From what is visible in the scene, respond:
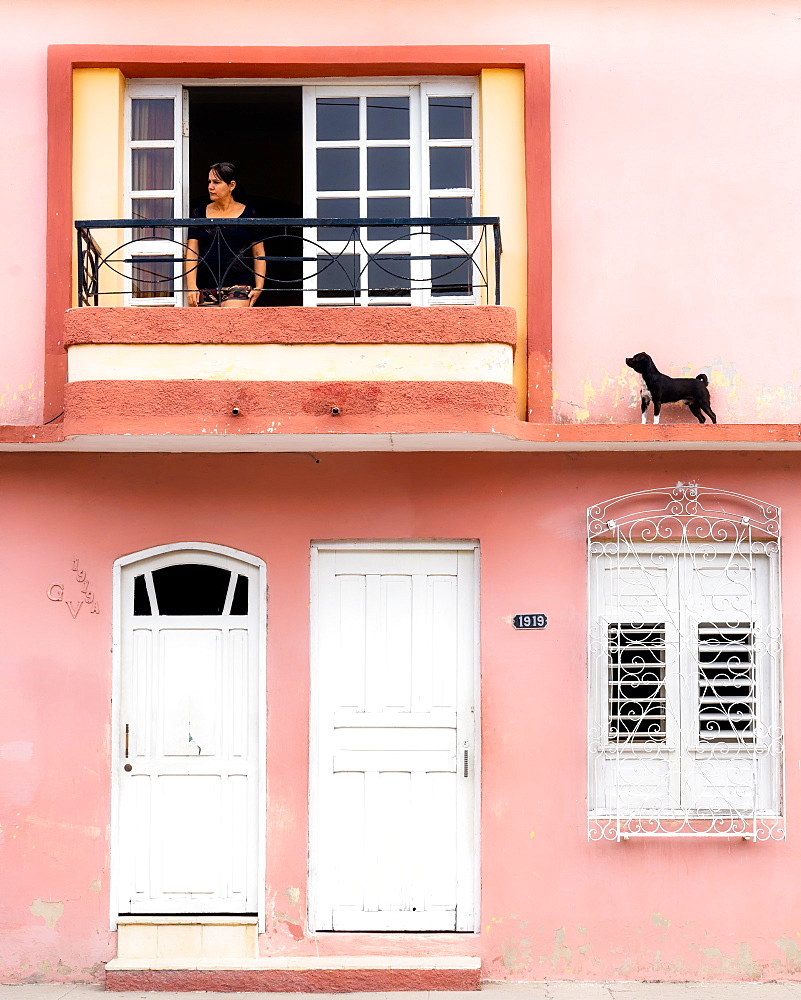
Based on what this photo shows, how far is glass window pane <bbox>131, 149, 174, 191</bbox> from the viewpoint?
7312mm

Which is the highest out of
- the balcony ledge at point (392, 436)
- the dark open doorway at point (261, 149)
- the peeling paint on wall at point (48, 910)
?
the dark open doorway at point (261, 149)

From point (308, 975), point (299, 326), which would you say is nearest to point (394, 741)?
point (308, 975)

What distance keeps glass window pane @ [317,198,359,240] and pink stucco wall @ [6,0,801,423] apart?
1.11 m

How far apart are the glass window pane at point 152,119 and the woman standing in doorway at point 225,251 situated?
1.60 ft

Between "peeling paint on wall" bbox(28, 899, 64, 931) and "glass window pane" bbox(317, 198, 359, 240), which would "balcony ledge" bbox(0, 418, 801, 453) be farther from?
"peeling paint on wall" bbox(28, 899, 64, 931)

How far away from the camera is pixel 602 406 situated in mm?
7016

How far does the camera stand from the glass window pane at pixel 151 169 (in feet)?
24.0

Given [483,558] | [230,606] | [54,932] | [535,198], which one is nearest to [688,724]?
[483,558]

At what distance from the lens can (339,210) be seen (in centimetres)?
730

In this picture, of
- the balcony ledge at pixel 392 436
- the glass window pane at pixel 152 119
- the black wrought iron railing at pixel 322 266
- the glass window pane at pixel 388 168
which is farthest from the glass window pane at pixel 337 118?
the balcony ledge at pixel 392 436

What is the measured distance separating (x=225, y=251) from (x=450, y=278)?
1.62 metres

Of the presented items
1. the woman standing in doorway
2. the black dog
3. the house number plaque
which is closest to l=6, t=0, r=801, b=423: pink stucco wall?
the black dog

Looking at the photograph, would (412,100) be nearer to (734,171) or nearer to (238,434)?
(734,171)

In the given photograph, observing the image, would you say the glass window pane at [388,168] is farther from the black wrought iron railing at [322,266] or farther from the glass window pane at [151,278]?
the glass window pane at [151,278]
